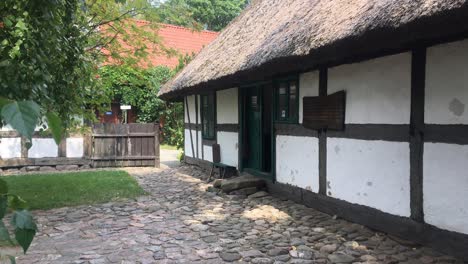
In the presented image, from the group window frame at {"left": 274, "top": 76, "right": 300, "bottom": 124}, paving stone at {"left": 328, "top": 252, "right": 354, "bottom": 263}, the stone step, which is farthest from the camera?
the stone step

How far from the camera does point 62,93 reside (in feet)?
17.3

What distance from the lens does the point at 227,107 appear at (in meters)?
9.53

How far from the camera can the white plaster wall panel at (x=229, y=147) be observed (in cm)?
902

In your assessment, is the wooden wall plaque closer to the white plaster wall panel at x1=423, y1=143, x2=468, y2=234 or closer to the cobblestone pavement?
the cobblestone pavement

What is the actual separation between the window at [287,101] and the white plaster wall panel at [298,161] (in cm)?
34

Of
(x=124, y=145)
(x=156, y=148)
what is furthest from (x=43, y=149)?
(x=156, y=148)

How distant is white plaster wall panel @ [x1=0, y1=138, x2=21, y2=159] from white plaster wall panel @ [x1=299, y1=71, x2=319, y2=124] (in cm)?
865

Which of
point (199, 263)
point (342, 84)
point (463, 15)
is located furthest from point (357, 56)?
point (199, 263)

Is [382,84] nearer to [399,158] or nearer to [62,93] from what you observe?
[399,158]

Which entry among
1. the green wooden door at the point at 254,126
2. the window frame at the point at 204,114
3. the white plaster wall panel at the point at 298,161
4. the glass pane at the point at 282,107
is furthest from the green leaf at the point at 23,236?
the window frame at the point at 204,114

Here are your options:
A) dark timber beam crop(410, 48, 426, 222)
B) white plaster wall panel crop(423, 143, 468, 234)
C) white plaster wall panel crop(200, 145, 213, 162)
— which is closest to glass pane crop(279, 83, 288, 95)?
dark timber beam crop(410, 48, 426, 222)

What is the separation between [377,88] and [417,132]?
31.8 inches

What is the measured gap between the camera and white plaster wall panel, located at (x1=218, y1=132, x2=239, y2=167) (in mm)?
9023

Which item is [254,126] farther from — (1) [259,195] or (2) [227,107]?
(1) [259,195]
